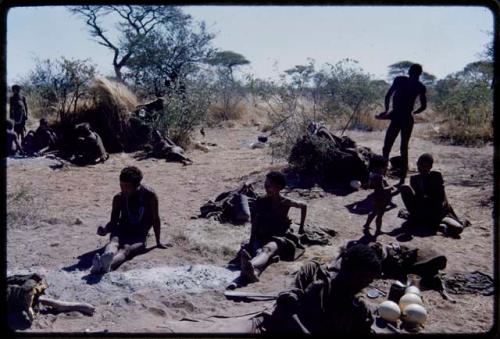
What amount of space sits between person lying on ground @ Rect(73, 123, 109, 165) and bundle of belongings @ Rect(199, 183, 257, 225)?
17.0 feet

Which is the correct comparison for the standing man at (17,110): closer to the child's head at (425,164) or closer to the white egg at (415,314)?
the child's head at (425,164)

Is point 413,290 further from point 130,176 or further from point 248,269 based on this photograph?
point 130,176

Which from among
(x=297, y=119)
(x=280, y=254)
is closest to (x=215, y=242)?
(x=280, y=254)

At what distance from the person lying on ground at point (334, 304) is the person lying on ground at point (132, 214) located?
2602 millimetres

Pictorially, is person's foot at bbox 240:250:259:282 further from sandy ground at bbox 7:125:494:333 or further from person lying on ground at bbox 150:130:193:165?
person lying on ground at bbox 150:130:193:165

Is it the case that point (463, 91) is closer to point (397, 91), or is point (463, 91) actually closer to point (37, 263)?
point (397, 91)

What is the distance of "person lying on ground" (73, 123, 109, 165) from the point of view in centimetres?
1230

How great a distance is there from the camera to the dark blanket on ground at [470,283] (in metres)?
5.34

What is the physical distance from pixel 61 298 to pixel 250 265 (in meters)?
1.77

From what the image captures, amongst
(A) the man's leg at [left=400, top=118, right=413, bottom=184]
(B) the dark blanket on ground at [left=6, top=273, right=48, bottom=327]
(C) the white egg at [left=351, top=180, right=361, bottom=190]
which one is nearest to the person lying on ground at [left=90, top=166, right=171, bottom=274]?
(B) the dark blanket on ground at [left=6, top=273, right=48, bottom=327]

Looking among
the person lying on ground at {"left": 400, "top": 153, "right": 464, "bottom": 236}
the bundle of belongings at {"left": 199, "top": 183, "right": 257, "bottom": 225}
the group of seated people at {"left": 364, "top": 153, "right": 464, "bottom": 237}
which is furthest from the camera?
the bundle of belongings at {"left": 199, "top": 183, "right": 257, "bottom": 225}

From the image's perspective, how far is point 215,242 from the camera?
22.0ft

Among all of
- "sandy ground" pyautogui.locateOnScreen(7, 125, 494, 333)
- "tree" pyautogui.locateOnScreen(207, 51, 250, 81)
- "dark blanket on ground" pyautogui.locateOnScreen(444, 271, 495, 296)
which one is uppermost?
"tree" pyautogui.locateOnScreen(207, 51, 250, 81)

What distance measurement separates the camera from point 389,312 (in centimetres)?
445
